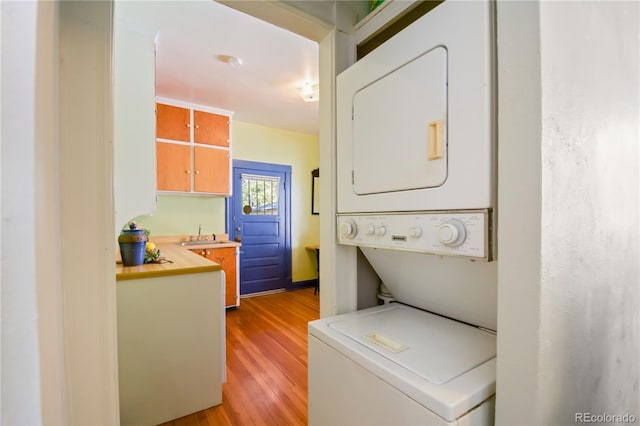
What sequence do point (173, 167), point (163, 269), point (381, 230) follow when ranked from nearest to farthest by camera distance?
point (381, 230) → point (163, 269) → point (173, 167)

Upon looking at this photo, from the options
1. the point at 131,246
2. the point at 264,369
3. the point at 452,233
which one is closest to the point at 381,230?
the point at 452,233

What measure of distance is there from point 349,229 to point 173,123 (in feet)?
10.4

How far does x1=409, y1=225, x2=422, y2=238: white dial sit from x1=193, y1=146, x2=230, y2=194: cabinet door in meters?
3.27

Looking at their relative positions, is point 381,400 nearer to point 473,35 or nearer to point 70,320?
point 70,320

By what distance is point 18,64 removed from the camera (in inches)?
13.1

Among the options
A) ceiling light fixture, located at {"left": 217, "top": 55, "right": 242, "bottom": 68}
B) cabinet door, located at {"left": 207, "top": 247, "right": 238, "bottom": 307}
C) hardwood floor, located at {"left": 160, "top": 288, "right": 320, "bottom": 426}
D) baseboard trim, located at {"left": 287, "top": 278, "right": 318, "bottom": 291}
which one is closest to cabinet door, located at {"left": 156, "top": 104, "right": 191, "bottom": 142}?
ceiling light fixture, located at {"left": 217, "top": 55, "right": 242, "bottom": 68}

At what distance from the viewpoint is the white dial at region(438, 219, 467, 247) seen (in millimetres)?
768

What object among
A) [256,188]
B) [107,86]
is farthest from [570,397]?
[256,188]

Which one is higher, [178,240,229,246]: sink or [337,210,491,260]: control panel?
[337,210,491,260]: control panel

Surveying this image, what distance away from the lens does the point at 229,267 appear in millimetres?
3730

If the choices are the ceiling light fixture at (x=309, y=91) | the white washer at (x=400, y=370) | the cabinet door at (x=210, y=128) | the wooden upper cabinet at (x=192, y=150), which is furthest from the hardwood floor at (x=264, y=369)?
the ceiling light fixture at (x=309, y=91)

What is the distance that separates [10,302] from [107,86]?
623mm

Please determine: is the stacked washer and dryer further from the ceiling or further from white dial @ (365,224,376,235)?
the ceiling

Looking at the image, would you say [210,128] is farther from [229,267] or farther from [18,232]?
[18,232]
